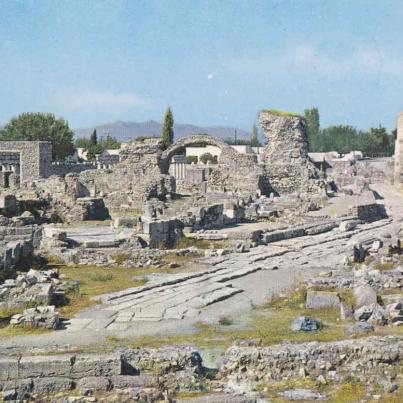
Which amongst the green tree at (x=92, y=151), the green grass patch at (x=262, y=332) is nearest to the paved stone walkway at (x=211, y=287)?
the green grass patch at (x=262, y=332)

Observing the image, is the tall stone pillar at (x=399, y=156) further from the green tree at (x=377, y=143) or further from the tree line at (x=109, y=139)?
the green tree at (x=377, y=143)

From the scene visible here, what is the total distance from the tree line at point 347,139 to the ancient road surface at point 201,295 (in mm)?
65617

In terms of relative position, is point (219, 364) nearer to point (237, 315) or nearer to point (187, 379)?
point (187, 379)

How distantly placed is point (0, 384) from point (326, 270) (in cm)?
1034

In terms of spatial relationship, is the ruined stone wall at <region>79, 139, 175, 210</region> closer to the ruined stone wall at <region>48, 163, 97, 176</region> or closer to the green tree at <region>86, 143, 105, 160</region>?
the ruined stone wall at <region>48, 163, 97, 176</region>

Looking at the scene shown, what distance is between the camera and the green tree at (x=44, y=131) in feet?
227

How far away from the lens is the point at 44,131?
69.2 metres

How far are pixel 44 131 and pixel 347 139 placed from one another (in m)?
70.1

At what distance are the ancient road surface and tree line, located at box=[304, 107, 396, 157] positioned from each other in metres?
65.6

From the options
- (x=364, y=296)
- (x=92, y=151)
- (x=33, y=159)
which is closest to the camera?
(x=364, y=296)

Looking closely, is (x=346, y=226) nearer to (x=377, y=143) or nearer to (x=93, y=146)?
(x=93, y=146)

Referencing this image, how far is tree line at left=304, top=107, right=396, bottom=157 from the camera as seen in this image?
105 meters

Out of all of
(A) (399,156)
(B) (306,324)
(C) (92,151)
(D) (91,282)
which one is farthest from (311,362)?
A: (C) (92,151)

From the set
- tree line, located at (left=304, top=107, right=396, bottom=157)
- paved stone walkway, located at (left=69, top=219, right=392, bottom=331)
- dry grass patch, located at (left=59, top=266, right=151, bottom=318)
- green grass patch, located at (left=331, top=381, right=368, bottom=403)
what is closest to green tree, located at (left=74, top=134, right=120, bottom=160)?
tree line, located at (left=304, top=107, right=396, bottom=157)
